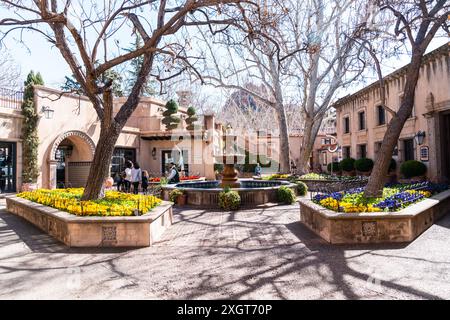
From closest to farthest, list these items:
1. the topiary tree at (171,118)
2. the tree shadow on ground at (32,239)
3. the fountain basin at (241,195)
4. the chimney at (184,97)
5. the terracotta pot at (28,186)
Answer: the tree shadow on ground at (32,239) → the fountain basin at (241,195) → the terracotta pot at (28,186) → the topiary tree at (171,118) → the chimney at (184,97)

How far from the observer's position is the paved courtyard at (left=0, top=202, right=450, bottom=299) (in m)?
4.06

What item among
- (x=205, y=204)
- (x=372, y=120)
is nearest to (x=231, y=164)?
(x=205, y=204)

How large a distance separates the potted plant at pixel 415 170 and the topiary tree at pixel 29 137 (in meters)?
19.1

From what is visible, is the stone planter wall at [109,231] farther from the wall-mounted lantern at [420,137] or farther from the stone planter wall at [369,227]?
the wall-mounted lantern at [420,137]

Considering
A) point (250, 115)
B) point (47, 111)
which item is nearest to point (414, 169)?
point (47, 111)

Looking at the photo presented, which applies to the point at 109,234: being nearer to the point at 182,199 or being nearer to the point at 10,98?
the point at 182,199

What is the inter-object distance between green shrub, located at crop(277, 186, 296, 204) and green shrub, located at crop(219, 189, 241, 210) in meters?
2.00

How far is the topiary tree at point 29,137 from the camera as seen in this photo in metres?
15.2

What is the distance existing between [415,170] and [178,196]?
469 inches

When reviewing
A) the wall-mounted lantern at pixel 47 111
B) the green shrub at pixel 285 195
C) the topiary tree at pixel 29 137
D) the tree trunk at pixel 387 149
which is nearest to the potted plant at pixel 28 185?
the topiary tree at pixel 29 137

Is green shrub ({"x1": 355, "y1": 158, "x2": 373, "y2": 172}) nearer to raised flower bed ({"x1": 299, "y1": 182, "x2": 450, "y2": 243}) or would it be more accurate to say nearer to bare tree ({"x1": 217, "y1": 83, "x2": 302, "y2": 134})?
raised flower bed ({"x1": 299, "y1": 182, "x2": 450, "y2": 243})

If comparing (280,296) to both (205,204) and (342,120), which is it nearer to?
(205,204)

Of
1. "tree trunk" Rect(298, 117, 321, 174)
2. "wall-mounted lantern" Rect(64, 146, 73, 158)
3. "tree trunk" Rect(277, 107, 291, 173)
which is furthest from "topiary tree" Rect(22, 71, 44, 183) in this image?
"tree trunk" Rect(298, 117, 321, 174)

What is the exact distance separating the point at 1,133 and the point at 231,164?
11101 millimetres
